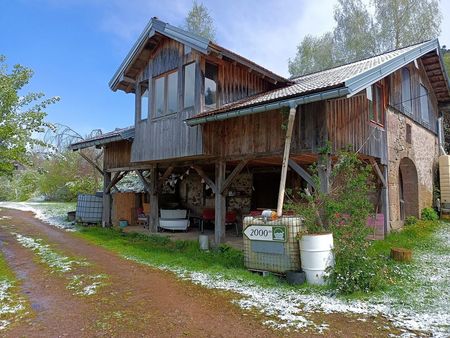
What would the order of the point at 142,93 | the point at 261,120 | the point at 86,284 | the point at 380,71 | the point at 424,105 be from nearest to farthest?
1. the point at 86,284
2. the point at 380,71
3. the point at 261,120
4. the point at 142,93
5. the point at 424,105

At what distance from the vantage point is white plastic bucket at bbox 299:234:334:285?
587cm

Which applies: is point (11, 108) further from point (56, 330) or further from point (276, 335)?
point (276, 335)

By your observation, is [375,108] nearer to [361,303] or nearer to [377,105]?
[377,105]

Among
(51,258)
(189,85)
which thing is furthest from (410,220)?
(51,258)

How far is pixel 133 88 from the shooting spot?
12797 mm

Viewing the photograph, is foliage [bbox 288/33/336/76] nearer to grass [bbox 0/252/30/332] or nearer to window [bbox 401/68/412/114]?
window [bbox 401/68/412/114]

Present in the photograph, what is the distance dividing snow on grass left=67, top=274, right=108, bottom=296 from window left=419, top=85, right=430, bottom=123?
12524 millimetres

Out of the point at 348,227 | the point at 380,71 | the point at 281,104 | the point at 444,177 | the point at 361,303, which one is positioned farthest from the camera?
the point at 444,177

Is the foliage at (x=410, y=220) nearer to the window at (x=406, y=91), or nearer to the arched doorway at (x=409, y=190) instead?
the arched doorway at (x=409, y=190)

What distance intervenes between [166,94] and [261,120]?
3280 millimetres

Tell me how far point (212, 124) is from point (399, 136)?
630cm

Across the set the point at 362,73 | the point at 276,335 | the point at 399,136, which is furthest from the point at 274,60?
the point at 276,335

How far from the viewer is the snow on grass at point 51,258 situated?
771 cm

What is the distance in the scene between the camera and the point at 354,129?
8.59m
